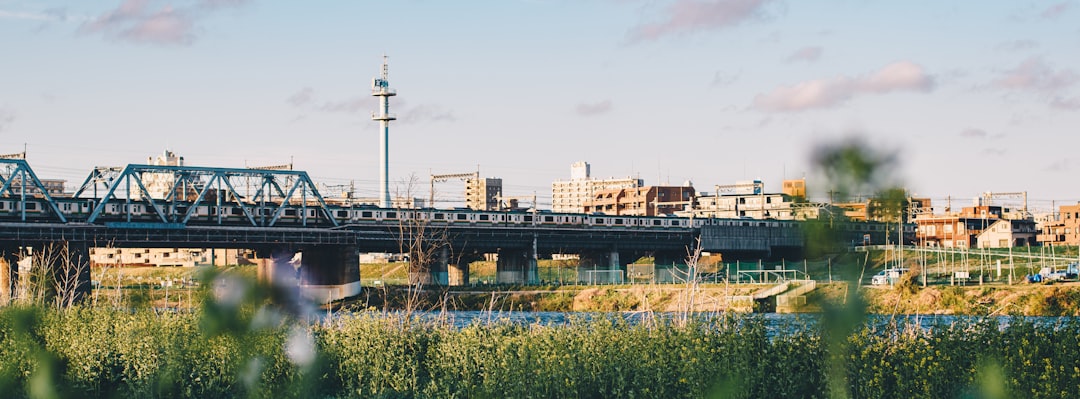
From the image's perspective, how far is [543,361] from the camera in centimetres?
2438

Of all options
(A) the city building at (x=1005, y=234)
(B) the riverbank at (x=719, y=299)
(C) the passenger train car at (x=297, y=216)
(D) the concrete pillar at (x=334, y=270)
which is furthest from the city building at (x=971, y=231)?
(D) the concrete pillar at (x=334, y=270)

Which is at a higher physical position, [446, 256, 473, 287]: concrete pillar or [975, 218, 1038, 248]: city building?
[975, 218, 1038, 248]: city building

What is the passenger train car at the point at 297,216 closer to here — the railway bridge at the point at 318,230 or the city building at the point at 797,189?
the railway bridge at the point at 318,230

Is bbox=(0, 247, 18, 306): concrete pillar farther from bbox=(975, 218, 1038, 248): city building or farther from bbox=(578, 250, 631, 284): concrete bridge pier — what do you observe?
bbox=(975, 218, 1038, 248): city building

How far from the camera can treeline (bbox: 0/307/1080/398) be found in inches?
766

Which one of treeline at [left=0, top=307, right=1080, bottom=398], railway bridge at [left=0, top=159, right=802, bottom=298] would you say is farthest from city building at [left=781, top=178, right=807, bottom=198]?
railway bridge at [left=0, top=159, right=802, bottom=298]

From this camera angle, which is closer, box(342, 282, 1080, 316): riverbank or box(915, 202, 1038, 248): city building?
box(342, 282, 1080, 316): riverbank

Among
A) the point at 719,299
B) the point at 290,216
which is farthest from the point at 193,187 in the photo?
the point at 719,299

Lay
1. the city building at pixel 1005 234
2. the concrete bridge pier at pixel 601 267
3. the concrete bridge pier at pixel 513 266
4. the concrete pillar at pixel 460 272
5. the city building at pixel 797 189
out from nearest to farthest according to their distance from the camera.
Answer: the city building at pixel 797 189
the concrete bridge pier at pixel 601 267
the concrete bridge pier at pixel 513 266
the concrete pillar at pixel 460 272
the city building at pixel 1005 234

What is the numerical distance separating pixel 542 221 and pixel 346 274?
2621 centimetres

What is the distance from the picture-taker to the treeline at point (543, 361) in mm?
19463

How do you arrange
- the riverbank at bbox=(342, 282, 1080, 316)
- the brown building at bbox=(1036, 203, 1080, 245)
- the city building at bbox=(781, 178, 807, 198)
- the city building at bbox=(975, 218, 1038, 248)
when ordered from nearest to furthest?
the city building at bbox=(781, 178, 807, 198)
the riverbank at bbox=(342, 282, 1080, 316)
the city building at bbox=(975, 218, 1038, 248)
the brown building at bbox=(1036, 203, 1080, 245)

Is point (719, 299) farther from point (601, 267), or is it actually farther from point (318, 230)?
point (601, 267)

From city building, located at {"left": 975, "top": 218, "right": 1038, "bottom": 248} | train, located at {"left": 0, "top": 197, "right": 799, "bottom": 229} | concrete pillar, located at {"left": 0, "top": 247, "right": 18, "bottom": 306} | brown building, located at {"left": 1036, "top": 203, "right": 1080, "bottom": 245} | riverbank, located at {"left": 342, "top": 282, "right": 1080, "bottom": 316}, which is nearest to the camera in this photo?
riverbank, located at {"left": 342, "top": 282, "right": 1080, "bottom": 316}
